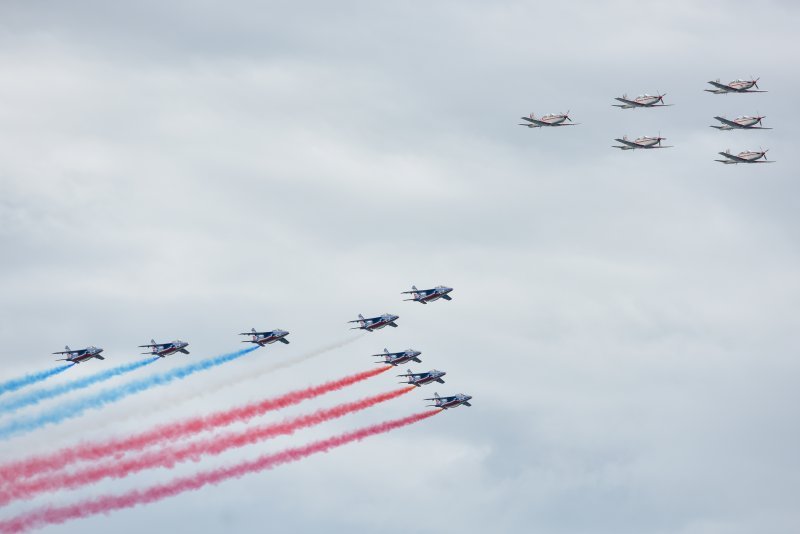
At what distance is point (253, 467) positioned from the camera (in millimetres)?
193000

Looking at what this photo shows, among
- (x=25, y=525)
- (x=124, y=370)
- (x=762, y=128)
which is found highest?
(x=762, y=128)

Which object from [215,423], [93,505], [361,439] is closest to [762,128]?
[361,439]

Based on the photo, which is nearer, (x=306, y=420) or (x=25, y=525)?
(x=25, y=525)

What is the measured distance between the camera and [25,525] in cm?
17962

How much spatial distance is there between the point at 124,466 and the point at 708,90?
268ft

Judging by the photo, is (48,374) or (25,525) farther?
(48,374)

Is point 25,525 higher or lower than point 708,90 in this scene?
lower

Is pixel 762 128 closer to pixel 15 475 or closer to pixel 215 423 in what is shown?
pixel 215 423

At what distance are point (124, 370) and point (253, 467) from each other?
20.5 m

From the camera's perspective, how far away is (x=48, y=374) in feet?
654

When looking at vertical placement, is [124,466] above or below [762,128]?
below

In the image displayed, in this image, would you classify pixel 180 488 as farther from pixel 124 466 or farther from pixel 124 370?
pixel 124 370

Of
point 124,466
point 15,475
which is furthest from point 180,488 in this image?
point 15,475

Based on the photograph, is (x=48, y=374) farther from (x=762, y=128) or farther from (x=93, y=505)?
(x=762, y=128)
